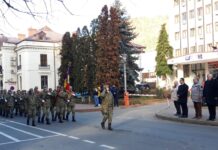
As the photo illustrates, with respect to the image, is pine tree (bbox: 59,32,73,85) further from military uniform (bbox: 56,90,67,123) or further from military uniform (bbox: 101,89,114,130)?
military uniform (bbox: 101,89,114,130)

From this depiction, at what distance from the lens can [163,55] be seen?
228 ft

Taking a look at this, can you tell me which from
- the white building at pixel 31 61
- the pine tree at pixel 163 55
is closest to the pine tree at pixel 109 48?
the pine tree at pixel 163 55

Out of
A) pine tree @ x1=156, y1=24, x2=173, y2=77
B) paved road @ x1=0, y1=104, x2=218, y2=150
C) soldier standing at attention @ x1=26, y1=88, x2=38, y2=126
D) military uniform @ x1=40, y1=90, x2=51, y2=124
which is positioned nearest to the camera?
paved road @ x1=0, y1=104, x2=218, y2=150

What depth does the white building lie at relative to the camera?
72438 millimetres

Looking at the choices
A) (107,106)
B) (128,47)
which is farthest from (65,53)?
(107,106)

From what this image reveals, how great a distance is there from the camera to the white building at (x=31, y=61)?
72.4 meters

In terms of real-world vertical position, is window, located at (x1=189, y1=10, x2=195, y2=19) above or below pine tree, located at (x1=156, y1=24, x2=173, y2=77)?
above

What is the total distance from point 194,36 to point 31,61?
2740 cm

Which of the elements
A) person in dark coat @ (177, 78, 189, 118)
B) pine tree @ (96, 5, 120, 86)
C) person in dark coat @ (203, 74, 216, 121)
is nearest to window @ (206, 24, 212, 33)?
pine tree @ (96, 5, 120, 86)

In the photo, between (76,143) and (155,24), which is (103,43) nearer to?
(76,143)

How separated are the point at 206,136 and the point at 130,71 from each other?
108ft

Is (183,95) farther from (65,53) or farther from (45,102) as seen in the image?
(65,53)

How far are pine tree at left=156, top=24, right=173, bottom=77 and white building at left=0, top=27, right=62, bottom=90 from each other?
17582 mm

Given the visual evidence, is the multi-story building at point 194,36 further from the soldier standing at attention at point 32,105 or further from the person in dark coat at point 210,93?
the person in dark coat at point 210,93
